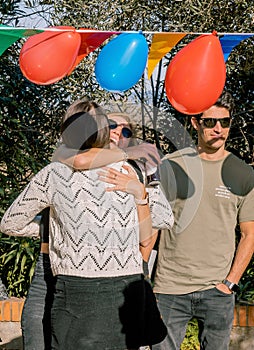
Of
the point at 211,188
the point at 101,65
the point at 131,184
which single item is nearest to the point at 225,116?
the point at 211,188

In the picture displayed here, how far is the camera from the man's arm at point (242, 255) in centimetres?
388

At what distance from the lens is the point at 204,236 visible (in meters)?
3.81

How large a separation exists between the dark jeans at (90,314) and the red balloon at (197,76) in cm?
85

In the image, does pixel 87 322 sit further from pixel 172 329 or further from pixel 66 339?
pixel 172 329

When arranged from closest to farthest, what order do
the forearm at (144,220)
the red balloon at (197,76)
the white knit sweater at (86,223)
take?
the white knit sweater at (86,223)
the forearm at (144,220)
the red balloon at (197,76)

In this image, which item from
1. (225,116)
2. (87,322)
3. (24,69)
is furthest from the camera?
(225,116)

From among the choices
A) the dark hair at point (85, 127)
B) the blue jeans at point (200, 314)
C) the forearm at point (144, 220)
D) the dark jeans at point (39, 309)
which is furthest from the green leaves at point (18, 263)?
the dark hair at point (85, 127)

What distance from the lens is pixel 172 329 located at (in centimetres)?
386

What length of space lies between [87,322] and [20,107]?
3515 mm

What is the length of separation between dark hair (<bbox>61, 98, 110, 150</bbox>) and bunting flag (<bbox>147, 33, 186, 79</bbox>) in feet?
2.65

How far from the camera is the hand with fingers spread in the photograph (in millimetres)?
3137

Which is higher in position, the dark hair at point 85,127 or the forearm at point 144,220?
the dark hair at point 85,127

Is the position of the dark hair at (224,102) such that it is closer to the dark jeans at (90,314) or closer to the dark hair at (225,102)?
the dark hair at (225,102)

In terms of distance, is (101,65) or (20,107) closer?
(101,65)
